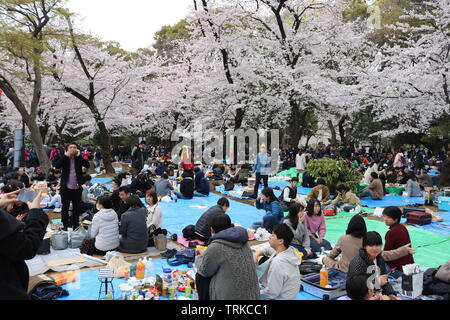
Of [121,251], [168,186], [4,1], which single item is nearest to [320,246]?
[121,251]

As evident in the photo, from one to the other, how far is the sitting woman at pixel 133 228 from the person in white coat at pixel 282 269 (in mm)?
2763

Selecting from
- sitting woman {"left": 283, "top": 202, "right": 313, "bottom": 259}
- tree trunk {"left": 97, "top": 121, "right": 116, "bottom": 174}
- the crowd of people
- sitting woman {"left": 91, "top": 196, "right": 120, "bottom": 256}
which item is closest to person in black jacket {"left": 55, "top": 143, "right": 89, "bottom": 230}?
the crowd of people

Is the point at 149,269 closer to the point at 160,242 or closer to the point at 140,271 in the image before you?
the point at 140,271

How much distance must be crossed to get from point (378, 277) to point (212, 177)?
11613mm

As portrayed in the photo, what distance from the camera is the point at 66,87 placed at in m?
15.7

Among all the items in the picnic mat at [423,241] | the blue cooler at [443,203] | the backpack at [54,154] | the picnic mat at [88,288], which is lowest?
the picnic mat at [423,241]

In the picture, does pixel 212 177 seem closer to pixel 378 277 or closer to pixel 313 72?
pixel 313 72

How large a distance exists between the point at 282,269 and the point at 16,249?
91.7 inches

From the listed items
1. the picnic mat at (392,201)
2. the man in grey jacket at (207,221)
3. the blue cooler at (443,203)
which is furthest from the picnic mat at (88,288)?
the blue cooler at (443,203)

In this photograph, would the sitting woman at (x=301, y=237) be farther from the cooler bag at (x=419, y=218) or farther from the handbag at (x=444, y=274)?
the cooler bag at (x=419, y=218)

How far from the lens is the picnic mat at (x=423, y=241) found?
607 cm

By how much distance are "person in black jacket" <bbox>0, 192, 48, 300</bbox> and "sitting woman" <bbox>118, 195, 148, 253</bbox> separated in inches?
131

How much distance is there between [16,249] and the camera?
7.50ft

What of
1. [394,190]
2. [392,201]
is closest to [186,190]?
[392,201]
